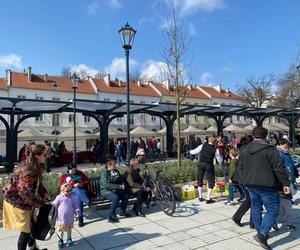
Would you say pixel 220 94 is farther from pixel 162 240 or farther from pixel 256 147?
pixel 162 240

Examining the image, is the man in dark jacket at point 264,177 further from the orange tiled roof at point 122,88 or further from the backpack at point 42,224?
the orange tiled roof at point 122,88

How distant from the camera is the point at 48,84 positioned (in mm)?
46188

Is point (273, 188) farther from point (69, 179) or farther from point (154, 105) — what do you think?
point (154, 105)

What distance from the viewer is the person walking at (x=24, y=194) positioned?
156 inches

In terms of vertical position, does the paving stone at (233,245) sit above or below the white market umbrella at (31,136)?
below

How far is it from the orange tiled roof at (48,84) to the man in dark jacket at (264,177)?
4256cm

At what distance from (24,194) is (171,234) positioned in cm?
258

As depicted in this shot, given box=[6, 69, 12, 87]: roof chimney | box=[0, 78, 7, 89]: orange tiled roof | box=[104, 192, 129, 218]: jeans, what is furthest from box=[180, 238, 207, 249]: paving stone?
box=[6, 69, 12, 87]: roof chimney

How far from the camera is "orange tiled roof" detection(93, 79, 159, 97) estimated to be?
50.2 m

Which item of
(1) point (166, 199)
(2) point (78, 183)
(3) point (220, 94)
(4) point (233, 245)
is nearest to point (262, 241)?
(4) point (233, 245)

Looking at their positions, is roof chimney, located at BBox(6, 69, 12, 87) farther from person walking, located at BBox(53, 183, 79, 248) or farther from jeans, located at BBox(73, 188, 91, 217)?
person walking, located at BBox(53, 183, 79, 248)

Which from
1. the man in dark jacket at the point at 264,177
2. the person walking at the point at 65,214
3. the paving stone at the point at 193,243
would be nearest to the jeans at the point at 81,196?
the person walking at the point at 65,214

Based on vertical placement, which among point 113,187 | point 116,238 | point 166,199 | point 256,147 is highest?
point 256,147

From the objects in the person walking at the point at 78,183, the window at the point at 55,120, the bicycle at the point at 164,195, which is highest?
the window at the point at 55,120
